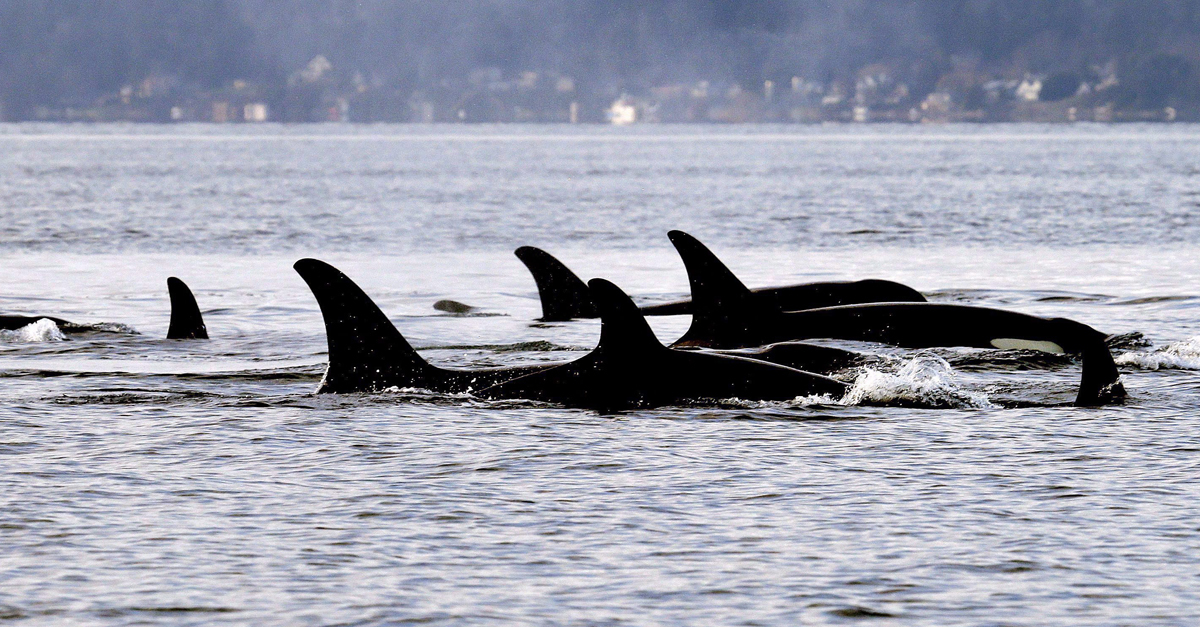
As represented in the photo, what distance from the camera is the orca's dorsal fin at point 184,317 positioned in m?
20.9

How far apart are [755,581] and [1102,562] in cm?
183

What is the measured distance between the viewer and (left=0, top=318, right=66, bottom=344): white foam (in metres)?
20.4

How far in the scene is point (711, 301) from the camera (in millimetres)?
A: 18375

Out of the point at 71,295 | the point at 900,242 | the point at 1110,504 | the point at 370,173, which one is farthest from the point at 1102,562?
the point at 370,173

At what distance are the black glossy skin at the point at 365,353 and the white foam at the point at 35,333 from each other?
635 centimetres

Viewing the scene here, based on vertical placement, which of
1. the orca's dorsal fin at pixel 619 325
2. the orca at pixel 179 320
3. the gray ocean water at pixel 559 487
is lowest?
the gray ocean water at pixel 559 487

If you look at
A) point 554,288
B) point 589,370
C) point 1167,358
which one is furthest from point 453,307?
point 589,370

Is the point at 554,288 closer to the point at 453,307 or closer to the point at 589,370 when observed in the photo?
the point at 453,307

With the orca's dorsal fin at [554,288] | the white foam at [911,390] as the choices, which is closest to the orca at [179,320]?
the orca's dorsal fin at [554,288]

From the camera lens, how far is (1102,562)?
9.33 meters

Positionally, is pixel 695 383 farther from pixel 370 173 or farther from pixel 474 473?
pixel 370 173

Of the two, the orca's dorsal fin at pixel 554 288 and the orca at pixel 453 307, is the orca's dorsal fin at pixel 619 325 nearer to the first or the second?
the orca's dorsal fin at pixel 554 288

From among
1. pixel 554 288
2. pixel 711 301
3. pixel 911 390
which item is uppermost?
pixel 711 301

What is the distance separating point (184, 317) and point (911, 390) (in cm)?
953
